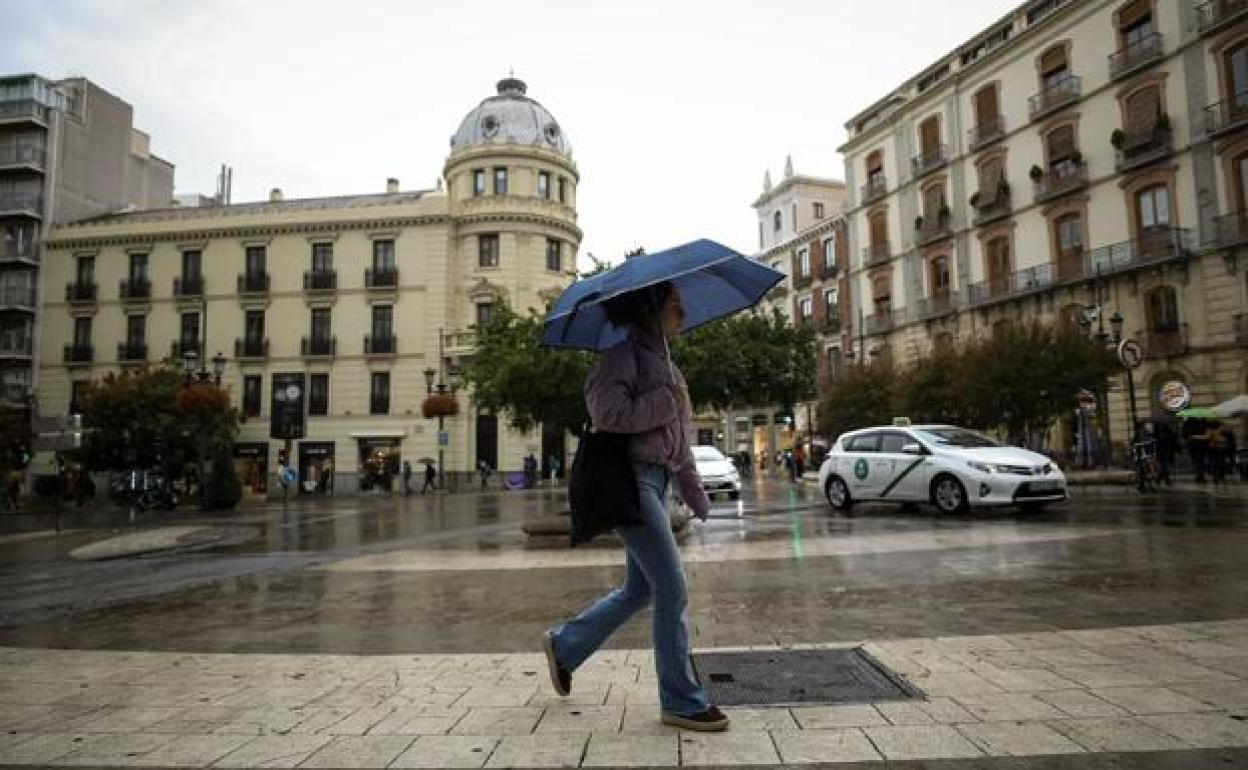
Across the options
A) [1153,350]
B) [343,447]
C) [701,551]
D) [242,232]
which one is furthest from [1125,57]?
[242,232]

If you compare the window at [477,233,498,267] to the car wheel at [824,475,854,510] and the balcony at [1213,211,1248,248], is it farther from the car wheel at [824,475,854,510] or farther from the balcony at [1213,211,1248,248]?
the balcony at [1213,211,1248,248]

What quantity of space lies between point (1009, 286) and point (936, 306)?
371 cm

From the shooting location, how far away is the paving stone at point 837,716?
10.3 feet

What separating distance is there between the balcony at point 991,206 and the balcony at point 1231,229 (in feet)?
26.6

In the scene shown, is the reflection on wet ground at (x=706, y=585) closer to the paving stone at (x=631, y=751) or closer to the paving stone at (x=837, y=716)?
the paving stone at (x=837, y=716)

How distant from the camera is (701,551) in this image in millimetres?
9398

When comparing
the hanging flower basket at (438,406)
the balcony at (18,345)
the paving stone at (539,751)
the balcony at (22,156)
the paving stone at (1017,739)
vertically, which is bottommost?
the paving stone at (1017,739)

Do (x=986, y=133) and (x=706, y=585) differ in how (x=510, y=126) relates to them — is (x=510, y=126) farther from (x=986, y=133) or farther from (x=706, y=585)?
(x=706, y=585)

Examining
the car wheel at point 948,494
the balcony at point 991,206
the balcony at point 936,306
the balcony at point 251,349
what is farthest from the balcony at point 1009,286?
the balcony at point 251,349

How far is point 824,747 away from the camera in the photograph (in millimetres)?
2898

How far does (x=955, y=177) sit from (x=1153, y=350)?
11.8m

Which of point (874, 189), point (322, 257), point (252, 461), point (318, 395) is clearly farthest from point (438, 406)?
point (874, 189)

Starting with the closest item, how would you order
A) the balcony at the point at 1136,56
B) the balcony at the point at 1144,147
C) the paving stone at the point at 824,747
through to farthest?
Answer: the paving stone at the point at 824,747, the balcony at the point at 1144,147, the balcony at the point at 1136,56

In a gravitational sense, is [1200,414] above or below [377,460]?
above
